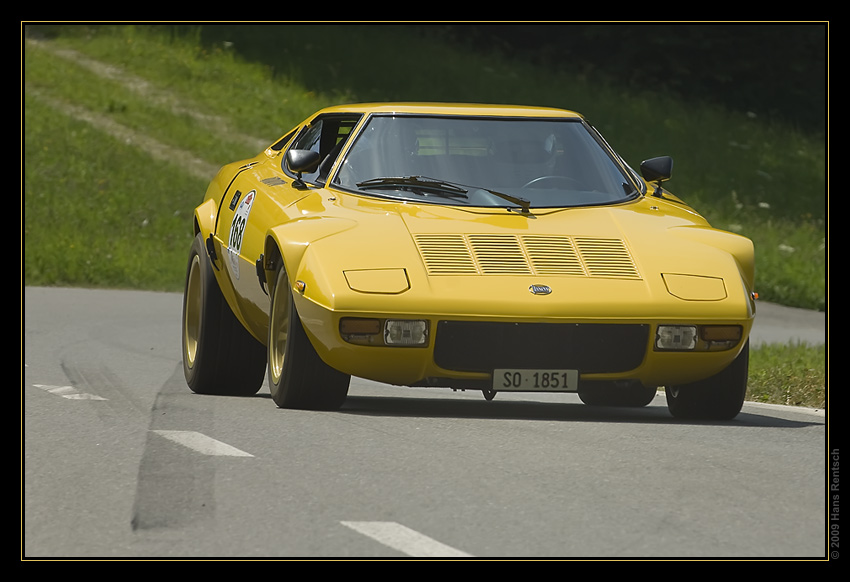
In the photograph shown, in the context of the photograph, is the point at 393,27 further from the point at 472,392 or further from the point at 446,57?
the point at 472,392

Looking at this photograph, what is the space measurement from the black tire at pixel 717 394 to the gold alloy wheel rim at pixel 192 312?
10.3ft

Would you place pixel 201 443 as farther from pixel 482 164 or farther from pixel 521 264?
pixel 482 164

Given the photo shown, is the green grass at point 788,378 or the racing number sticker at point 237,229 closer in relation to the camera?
the racing number sticker at point 237,229

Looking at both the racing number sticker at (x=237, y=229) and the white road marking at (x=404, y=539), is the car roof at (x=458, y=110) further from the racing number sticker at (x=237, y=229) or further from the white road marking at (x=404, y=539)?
the white road marking at (x=404, y=539)

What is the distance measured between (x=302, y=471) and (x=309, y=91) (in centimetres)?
2621

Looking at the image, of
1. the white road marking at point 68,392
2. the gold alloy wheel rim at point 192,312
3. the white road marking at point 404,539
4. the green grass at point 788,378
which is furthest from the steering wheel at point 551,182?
the white road marking at point 404,539

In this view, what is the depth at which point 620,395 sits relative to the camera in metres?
9.71

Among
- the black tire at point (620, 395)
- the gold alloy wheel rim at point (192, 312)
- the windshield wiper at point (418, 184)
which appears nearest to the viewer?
the windshield wiper at point (418, 184)

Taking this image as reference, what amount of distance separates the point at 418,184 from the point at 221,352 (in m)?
1.67

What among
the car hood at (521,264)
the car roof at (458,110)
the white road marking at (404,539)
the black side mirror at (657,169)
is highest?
the car roof at (458,110)

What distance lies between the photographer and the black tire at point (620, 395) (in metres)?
9.58

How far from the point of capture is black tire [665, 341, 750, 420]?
27.0 feet

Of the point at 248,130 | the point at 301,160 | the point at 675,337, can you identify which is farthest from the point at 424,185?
the point at 248,130

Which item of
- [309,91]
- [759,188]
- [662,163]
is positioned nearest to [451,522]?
[662,163]
